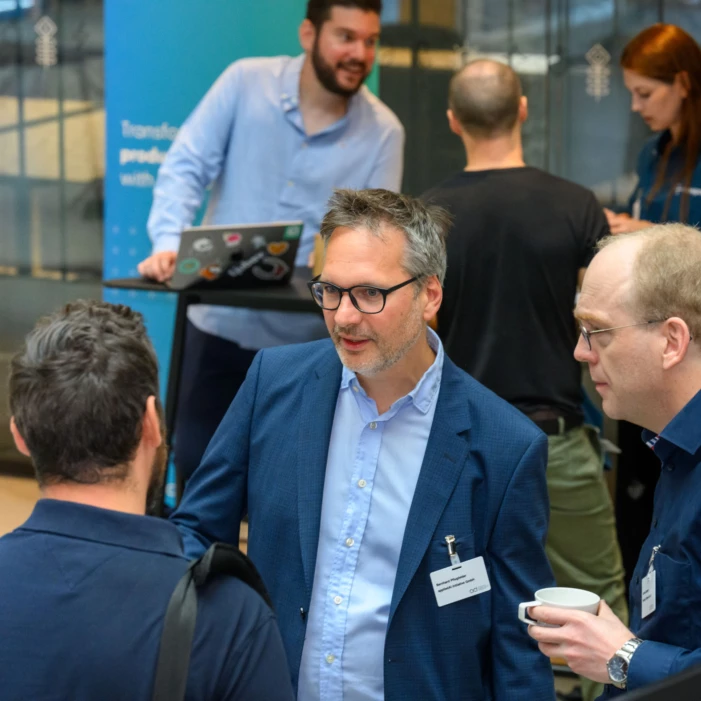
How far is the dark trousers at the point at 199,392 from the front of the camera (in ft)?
13.2

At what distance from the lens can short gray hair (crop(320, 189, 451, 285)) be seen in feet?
6.78

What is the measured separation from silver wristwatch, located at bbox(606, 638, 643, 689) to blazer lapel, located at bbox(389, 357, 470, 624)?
0.42 metres

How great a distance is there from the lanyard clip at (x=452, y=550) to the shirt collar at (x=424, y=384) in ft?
0.84

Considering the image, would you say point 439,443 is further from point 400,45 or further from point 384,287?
point 400,45

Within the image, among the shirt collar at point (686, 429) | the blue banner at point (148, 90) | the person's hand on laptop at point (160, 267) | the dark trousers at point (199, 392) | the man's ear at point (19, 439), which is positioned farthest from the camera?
the blue banner at point (148, 90)

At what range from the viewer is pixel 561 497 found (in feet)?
11.3

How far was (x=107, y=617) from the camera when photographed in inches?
49.1

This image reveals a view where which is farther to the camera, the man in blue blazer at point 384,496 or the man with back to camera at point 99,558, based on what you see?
the man in blue blazer at point 384,496

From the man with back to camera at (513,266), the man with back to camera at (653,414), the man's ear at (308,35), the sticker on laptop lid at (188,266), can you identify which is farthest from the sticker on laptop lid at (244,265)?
the man with back to camera at (653,414)

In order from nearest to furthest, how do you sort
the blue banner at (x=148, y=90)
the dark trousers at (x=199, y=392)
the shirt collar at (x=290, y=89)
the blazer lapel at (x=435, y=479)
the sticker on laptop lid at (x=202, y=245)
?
the blazer lapel at (x=435, y=479)
the sticker on laptop lid at (x=202, y=245)
the dark trousers at (x=199, y=392)
the shirt collar at (x=290, y=89)
the blue banner at (x=148, y=90)

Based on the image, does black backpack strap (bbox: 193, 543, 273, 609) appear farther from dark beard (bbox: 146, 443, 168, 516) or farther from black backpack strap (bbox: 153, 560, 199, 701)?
dark beard (bbox: 146, 443, 168, 516)

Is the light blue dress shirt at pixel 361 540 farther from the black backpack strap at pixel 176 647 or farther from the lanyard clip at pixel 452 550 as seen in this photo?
the black backpack strap at pixel 176 647

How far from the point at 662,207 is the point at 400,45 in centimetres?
264

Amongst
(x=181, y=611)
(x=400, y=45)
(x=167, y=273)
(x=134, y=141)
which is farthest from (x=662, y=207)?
(x=181, y=611)
